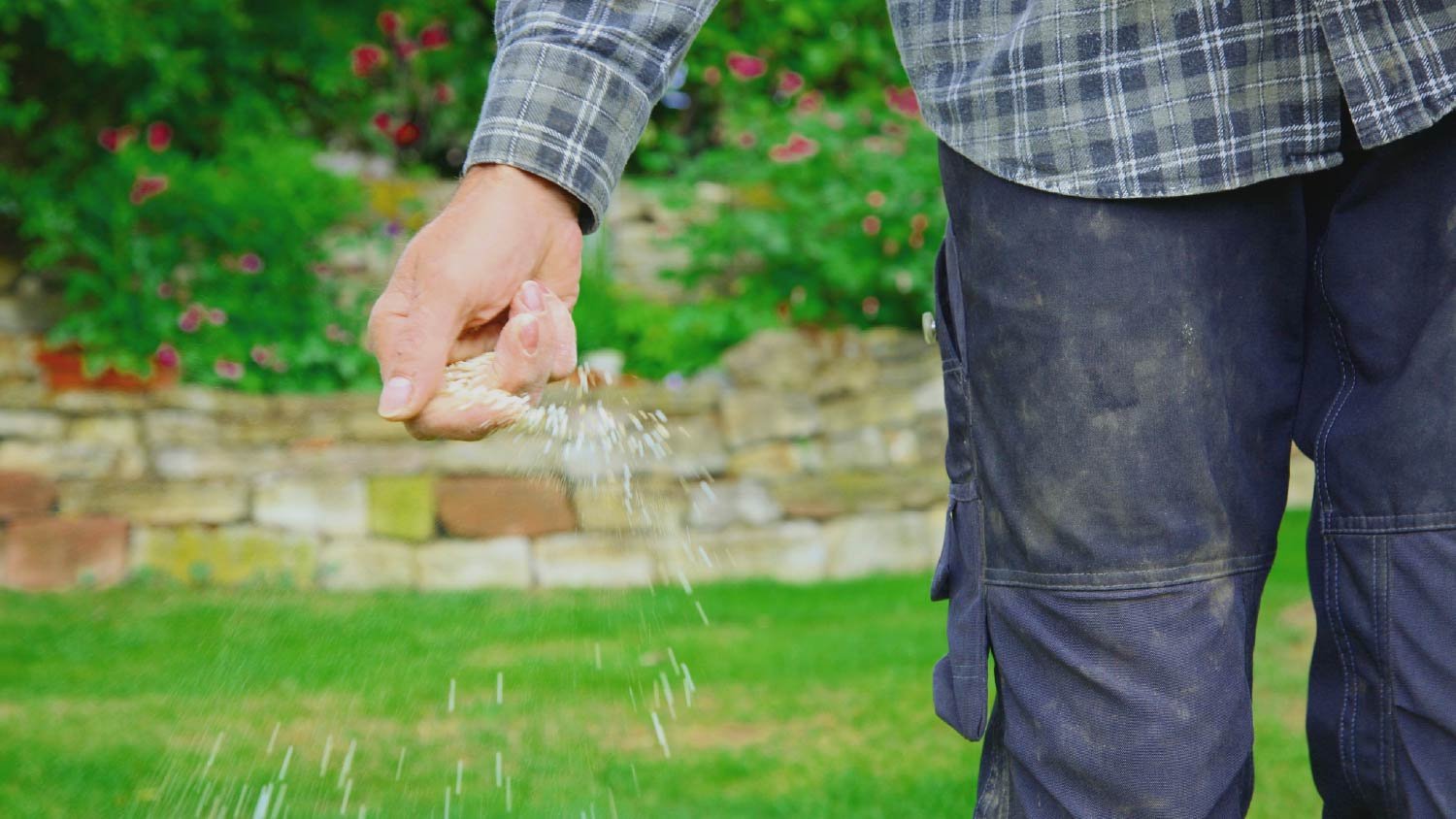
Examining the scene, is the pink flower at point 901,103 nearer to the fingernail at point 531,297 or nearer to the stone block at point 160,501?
the stone block at point 160,501

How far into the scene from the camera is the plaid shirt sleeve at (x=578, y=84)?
116 cm

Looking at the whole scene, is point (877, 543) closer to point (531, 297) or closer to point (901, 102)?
point (901, 102)

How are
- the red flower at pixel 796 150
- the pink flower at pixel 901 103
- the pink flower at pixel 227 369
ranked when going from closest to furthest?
the pink flower at pixel 227 369 → the red flower at pixel 796 150 → the pink flower at pixel 901 103

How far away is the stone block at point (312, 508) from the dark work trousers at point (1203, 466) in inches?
149

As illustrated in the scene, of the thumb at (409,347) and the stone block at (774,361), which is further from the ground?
the stone block at (774,361)

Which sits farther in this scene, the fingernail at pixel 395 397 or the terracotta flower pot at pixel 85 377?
the terracotta flower pot at pixel 85 377

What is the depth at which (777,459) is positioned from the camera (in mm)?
5016

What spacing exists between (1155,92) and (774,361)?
4.05m

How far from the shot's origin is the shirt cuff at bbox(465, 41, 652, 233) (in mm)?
1152

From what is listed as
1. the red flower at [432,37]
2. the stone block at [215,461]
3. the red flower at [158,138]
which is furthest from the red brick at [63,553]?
the red flower at [432,37]

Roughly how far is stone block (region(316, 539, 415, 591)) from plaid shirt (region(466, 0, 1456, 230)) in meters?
3.57

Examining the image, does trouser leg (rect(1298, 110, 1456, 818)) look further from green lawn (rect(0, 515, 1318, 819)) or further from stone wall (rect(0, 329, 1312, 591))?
stone wall (rect(0, 329, 1312, 591))

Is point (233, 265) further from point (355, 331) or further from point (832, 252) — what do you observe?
point (832, 252)

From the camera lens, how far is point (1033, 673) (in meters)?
1.12
